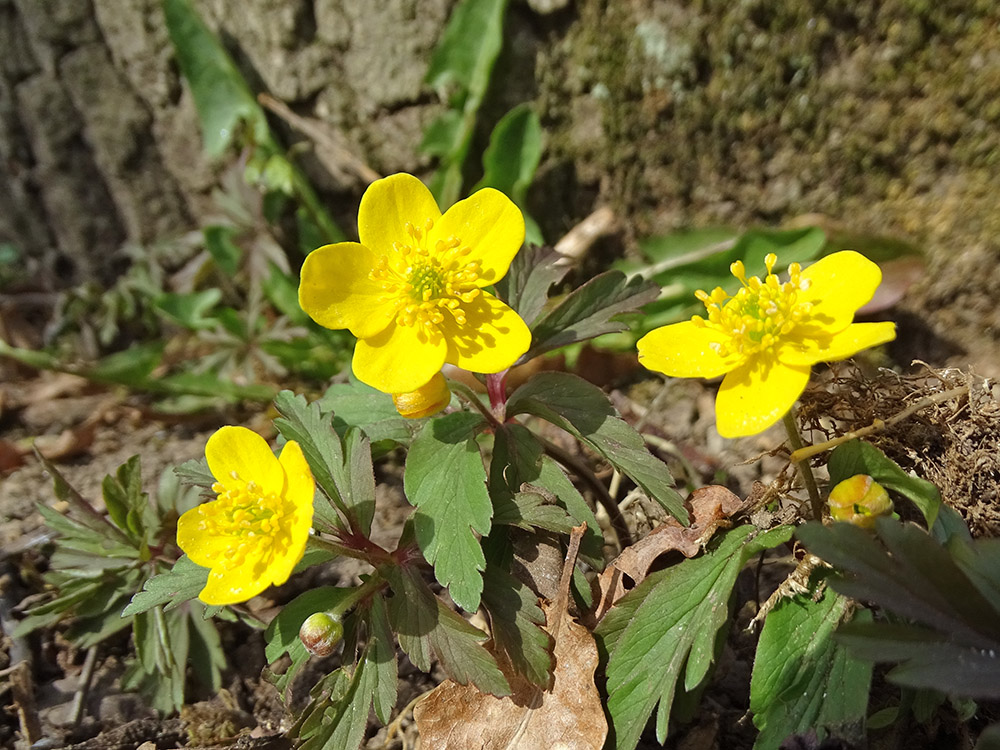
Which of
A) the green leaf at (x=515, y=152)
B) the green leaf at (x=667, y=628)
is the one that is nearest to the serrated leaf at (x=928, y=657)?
the green leaf at (x=667, y=628)

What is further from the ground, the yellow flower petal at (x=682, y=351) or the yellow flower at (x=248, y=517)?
the yellow flower petal at (x=682, y=351)

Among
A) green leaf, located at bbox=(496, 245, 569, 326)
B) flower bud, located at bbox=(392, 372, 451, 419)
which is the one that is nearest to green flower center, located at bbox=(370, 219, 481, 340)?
flower bud, located at bbox=(392, 372, 451, 419)

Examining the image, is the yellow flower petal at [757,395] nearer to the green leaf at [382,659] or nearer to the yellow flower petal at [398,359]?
the yellow flower petal at [398,359]

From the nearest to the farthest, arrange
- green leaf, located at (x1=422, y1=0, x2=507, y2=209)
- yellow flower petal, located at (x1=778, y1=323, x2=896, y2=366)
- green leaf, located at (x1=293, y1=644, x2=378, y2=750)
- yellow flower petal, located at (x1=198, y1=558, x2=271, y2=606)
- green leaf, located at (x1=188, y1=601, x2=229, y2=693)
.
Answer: yellow flower petal, located at (x1=778, y1=323, x2=896, y2=366) < yellow flower petal, located at (x1=198, y1=558, x2=271, y2=606) < green leaf, located at (x1=293, y1=644, x2=378, y2=750) < green leaf, located at (x1=188, y1=601, x2=229, y2=693) < green leaf, located at (x1=422, y1=0, x2=507, y2=209)

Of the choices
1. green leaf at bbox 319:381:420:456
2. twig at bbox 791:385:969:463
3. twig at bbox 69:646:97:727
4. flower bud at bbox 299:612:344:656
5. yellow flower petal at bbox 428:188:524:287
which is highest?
yellow flower petal at bbox 428:188:524:287

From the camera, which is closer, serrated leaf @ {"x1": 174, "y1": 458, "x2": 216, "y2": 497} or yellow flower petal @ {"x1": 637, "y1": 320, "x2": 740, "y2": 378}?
yellow flower petal @ {"x1": 637, "y1": 320, "x2": 740, "y2": 378}

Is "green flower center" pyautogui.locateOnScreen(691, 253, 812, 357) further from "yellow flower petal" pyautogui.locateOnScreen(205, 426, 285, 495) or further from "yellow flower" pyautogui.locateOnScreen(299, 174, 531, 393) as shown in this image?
"yellow flower petal" pyautogui.locateOnScreen(205, 426, 285, 495)

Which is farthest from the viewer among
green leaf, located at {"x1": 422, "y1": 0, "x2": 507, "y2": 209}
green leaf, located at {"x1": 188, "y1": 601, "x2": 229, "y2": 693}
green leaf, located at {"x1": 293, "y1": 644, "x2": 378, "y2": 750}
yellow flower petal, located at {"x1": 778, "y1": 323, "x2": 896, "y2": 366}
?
green leaf, located at {"x1": 422, "y1": 0, "x2": 507, "y2": 209}
